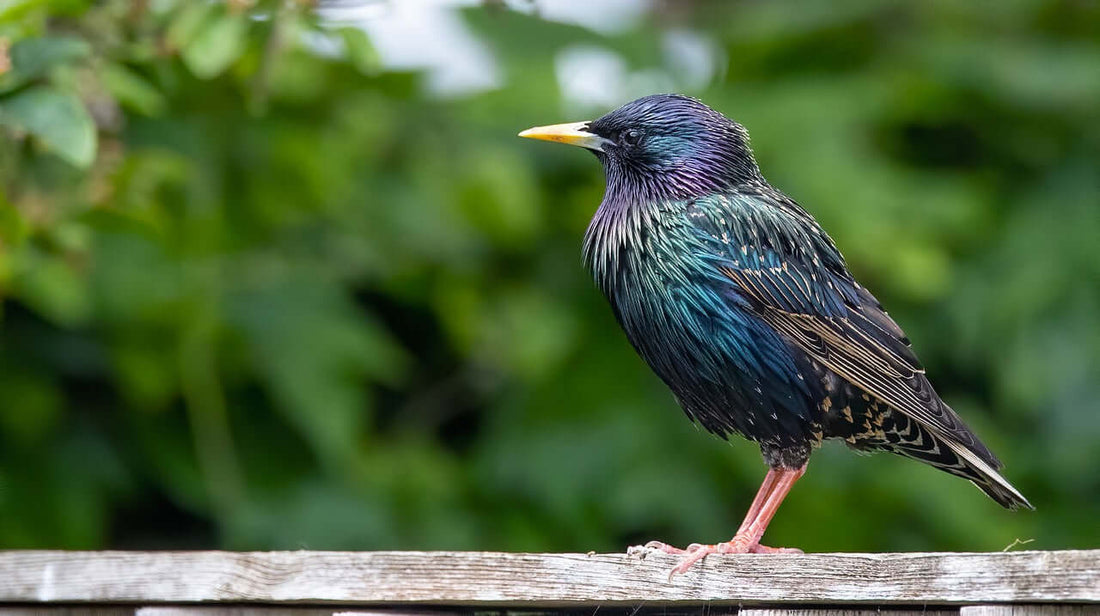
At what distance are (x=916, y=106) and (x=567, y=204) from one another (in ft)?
4.65

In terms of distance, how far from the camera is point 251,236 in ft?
15.0

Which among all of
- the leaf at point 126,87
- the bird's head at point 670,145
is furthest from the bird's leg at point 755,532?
the leaf at point 126,87

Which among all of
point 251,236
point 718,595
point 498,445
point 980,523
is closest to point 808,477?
point 980,523

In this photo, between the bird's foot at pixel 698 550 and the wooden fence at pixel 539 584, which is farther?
the bird's foot at pixel 698 550

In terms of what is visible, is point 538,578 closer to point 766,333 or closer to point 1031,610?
point 766,333

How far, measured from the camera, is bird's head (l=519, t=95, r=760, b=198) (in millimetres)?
2609

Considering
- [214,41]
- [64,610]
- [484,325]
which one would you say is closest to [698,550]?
[64,610]

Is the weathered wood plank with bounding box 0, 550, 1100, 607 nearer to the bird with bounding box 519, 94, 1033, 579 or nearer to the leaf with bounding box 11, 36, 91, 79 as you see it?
the bird with bounding box 519, 94, 1033, 579

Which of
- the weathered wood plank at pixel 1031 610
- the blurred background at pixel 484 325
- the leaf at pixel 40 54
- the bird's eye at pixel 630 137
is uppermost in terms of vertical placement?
the bird's eye at pixel 630 137

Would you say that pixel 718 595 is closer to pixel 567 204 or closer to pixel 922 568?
pixel 922 568

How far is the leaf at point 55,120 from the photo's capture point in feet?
8.13

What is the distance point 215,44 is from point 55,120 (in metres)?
0.44

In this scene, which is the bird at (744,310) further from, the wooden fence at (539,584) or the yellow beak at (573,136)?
the wooden fence at (539,584)

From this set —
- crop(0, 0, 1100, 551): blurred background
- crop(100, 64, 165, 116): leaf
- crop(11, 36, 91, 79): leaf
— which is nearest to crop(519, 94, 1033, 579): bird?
crop(11, 36, 91, 79): leaf
